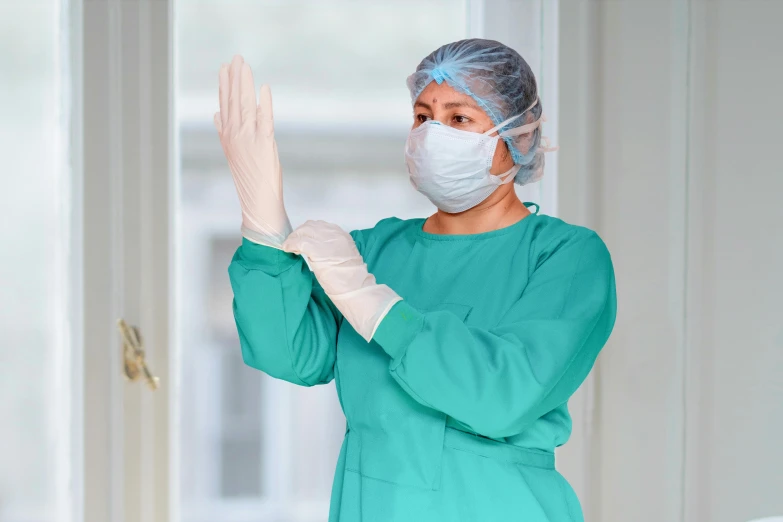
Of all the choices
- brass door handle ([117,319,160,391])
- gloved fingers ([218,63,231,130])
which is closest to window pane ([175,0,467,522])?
brass door handle ([117,319,160,391])

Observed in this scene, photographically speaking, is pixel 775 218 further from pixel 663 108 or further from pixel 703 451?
pixel 703 451

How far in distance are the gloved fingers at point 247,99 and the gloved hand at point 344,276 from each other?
17 centimetres

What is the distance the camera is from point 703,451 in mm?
1684

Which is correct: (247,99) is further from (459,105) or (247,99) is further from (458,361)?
(458,361)

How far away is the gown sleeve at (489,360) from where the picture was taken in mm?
927

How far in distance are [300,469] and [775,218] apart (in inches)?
92.4

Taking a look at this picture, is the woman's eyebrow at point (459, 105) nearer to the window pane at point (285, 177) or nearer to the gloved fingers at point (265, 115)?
the gloved fingers at point (265, 115)

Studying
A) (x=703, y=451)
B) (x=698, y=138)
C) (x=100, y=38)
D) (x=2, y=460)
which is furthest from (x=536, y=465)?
(x=100, y=38)

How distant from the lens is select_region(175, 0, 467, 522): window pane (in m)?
2.03

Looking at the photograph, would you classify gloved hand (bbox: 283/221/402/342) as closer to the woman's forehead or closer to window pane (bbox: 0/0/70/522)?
the woman's forehead

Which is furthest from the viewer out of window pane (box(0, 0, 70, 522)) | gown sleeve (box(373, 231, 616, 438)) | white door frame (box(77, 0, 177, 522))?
white door frame (box(77, 0, 177, 522))

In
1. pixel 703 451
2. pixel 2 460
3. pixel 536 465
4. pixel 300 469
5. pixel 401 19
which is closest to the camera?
pixel 536 465

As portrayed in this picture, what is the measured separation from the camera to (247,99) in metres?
1.08

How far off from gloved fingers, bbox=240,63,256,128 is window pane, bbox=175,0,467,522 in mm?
795
